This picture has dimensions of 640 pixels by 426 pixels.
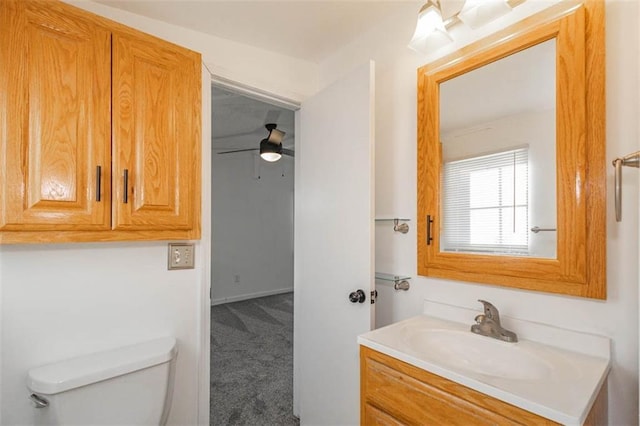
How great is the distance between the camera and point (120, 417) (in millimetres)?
1223

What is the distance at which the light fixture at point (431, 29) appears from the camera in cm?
123

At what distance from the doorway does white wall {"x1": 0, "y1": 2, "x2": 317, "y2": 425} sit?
2.07 ft

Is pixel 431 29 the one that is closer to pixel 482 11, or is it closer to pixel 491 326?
pixel 482 11

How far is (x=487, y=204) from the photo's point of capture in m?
1.25

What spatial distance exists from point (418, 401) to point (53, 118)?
1529 millimetres

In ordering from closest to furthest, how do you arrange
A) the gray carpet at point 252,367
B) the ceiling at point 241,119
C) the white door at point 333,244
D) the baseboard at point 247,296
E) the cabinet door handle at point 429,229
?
the cabinet door handle at point 429,229 → the white door at point 333,244 → the gray carpet at point 252,367 → the ceiling at point 241,119 → the baseboard at point 247,296

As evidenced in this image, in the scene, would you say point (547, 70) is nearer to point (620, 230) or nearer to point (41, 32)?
point (620, 230)

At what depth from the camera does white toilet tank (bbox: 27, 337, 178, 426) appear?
1120 mm

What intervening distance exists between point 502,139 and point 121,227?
4.95 ft

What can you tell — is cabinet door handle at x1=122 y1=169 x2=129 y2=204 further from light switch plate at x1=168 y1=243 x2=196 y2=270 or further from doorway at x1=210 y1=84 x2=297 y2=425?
doorway at x1=210 y1=84 x2=297 y2=425

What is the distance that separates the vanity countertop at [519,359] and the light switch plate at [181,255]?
0.96m

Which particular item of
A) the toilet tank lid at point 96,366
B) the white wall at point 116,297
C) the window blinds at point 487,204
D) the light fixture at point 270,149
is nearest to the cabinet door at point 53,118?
the white wall at point 116,297

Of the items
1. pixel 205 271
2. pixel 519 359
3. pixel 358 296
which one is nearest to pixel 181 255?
pixel 205 271

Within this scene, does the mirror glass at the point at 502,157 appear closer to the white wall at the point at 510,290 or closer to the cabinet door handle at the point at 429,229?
the cabinet door handle at the point at 429,229
